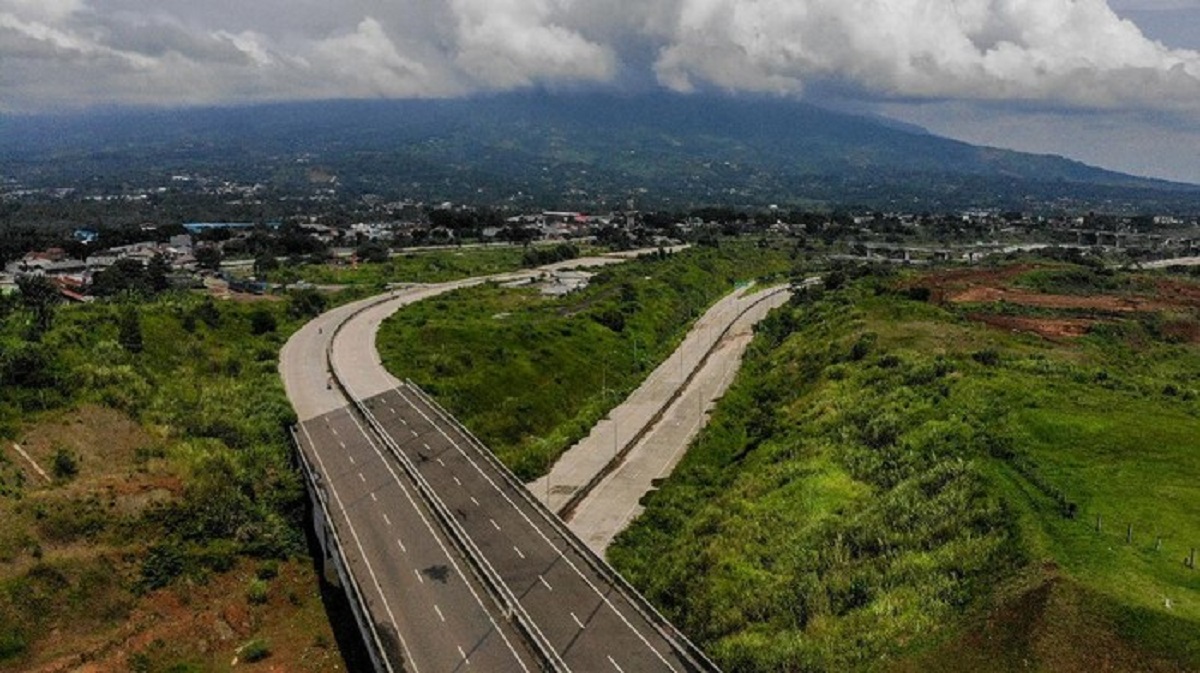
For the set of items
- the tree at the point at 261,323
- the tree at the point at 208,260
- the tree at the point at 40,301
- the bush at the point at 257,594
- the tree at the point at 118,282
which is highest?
the tree at the point at 40,301

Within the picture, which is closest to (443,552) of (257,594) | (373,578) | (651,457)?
(373,578)

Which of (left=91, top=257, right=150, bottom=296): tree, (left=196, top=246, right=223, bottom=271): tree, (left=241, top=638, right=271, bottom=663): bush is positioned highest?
(left=91, top=257, right=150, bottom=296): tree

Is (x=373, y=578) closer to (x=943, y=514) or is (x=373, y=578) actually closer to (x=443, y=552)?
(x=443, y=552)

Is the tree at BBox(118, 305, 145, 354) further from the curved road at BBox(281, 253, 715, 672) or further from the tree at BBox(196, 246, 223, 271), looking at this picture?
the tree at BBox(196, 246, 223, 271)

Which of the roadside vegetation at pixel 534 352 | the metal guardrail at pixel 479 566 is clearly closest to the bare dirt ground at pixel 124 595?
the metal guardrail at pixel 479 566

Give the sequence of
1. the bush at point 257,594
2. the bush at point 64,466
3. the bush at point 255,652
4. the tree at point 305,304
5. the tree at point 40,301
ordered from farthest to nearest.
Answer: the tree at point 305,304 → the tree at point 40,301 → the bush at point 64,466 → the bush at point 257,594 → the bush at point 255,652

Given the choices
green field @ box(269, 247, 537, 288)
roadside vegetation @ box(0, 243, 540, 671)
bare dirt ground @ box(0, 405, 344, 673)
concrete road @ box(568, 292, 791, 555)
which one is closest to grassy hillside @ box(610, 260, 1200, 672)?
concrete road @ box(568, 292, 791, 555)

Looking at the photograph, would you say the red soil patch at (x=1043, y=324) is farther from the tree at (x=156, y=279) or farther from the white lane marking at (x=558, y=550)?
the tree at (x=156, y=279)
